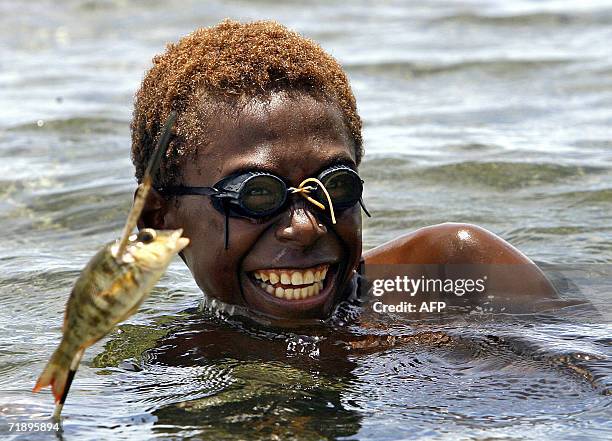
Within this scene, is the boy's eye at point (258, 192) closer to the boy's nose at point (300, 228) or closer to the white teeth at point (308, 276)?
the boy's nose at point (300, 228)

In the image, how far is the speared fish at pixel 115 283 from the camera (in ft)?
9.91

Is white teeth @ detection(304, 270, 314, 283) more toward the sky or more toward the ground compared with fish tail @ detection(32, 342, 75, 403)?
more toward the sky

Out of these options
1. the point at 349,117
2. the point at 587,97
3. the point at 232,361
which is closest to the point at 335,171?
the point at 349,117

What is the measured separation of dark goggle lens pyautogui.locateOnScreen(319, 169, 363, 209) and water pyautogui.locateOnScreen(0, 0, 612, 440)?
52cm

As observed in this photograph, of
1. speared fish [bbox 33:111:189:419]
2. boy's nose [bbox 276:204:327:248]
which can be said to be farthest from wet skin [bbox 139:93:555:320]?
speared fish [bbox 33:111:189:419]

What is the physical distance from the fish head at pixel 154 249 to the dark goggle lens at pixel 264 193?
1.20 m

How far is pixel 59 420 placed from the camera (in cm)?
371

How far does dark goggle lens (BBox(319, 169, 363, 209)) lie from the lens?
14.1 feet

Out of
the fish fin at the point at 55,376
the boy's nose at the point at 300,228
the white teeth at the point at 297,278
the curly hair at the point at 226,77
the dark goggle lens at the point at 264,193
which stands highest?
the curly hair at the point at 226,77

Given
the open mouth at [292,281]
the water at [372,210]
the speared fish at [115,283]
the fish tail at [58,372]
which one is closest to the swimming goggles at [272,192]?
the open mouth at [292,281]

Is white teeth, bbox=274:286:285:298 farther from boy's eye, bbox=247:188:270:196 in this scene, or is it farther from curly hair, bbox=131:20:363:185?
curly hair, bbox=131:20:363:185

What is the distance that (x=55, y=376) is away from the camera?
10.4 feet

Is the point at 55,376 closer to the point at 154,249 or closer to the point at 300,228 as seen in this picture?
the point at 154,249

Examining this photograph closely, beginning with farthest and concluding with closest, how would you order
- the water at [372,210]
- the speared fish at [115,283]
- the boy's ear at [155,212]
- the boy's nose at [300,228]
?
the boy's ear at [155,212] → the boy's nose at [300,228] → the water at [372,210] → the speared fish at [115,283]
